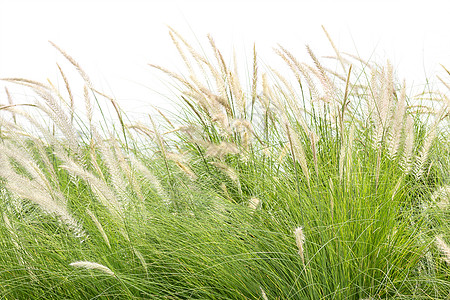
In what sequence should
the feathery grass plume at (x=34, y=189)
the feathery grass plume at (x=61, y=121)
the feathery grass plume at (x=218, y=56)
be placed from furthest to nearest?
the feathery grass plume at (x=218, y=56), the feathery grass plume at (x=61, y=121), the feathery grass plume at (x=34, y=189)

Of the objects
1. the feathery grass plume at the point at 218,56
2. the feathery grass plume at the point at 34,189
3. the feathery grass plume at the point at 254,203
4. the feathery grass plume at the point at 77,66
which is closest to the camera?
the feathery grass plume at the point at 34,189

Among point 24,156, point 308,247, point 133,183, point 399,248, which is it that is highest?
point 24,156

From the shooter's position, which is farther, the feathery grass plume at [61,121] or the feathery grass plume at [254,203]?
the feathery grass plume at [254,203]

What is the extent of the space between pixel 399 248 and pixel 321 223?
38cm

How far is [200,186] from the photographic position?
232cm

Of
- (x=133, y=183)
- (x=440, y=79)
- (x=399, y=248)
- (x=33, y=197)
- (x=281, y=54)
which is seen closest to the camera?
(x=33, y=197)

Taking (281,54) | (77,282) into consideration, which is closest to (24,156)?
(77,282)

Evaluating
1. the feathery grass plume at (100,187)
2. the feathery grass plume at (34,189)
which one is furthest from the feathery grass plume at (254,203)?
the feathery grass plume at (34,189)

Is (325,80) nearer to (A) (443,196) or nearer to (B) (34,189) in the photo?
(A) (443,196)

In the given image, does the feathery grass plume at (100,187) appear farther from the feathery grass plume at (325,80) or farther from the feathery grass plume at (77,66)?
the feathery grass plume at (325,80)

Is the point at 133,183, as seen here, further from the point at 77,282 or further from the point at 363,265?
the point at 363,265

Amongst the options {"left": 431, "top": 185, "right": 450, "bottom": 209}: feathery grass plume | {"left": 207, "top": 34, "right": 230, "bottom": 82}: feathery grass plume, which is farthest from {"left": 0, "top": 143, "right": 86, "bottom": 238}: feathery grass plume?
{"left": 431, "top": 185, "right": 450, "bottom": 209}: feathery grass plume

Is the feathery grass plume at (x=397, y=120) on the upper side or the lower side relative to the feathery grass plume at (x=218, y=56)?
lower

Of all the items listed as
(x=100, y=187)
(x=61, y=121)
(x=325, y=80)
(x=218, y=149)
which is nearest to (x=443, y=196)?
(x=325, y=80)
